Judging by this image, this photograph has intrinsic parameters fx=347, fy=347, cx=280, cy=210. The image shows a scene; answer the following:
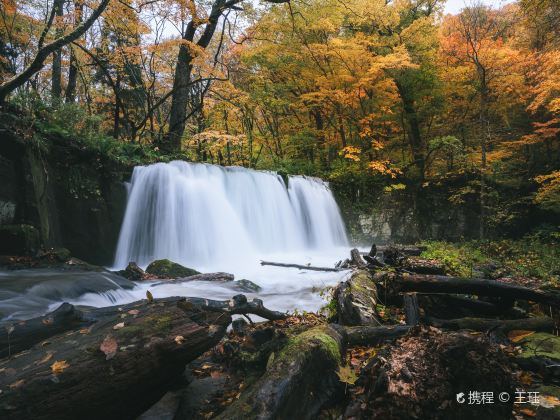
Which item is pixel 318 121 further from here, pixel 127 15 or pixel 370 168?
pixel 127 15

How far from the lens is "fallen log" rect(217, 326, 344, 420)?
6.36 feet

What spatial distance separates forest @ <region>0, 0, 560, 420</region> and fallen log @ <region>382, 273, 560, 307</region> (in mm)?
22

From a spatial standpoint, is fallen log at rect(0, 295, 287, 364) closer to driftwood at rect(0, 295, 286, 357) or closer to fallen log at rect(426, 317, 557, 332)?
driftwood at rect(0, 295, 286, 357)

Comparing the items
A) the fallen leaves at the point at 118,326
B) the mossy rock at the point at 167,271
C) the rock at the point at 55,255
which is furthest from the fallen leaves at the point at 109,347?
the rock at the point at 55,255

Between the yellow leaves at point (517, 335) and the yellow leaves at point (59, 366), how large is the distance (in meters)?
3.39

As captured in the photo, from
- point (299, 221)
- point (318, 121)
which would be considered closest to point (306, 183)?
point (299, 221)

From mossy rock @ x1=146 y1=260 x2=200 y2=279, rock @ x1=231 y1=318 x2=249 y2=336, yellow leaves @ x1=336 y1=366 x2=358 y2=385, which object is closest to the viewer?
yellow leaves @ x1=336 y1=366 x2=358 y2=385

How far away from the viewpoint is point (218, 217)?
1259 centimetres

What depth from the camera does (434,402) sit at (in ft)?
6.10

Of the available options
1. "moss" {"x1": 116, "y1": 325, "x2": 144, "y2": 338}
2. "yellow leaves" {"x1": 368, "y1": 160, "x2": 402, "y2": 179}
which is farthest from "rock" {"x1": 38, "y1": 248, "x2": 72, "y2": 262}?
"yellow leaves" {"x1": 368, "y1": 160, "x2": 402, "y2": 179}

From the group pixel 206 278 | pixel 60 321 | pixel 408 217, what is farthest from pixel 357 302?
pixel 408 217

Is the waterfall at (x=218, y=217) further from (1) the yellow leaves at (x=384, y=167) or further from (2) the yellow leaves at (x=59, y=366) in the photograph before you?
(2) the yellow leaves at (x=59, y=366)

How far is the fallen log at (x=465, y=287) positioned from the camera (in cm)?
350

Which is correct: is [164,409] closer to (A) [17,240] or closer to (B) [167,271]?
(B) [167,271]
